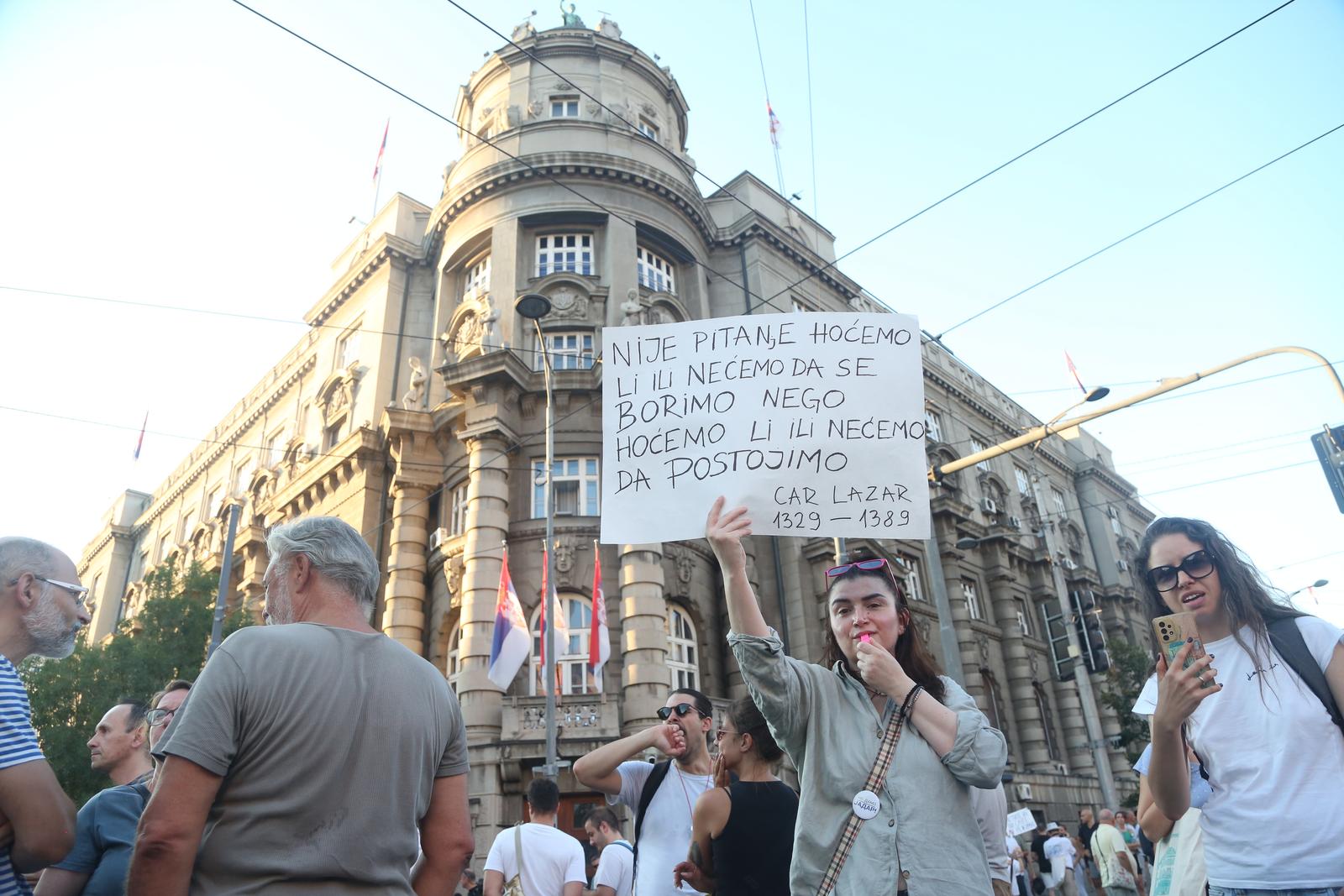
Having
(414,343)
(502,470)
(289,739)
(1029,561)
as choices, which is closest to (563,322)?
(502,470)

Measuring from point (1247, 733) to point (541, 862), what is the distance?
452 centimetres

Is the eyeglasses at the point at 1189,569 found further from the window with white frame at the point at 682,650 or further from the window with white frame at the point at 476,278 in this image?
the window with white frame at the point at 476,278

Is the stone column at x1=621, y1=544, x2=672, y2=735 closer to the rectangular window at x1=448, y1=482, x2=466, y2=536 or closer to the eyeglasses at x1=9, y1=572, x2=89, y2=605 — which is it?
the rectangular window at x1=448, y1=482, x2=466, y2=536

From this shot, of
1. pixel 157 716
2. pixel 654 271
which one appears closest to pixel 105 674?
pixel 654 271

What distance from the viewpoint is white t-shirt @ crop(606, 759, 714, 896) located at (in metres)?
4.67

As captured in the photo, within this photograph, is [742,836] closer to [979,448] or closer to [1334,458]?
[1334,458]

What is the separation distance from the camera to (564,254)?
977 inches

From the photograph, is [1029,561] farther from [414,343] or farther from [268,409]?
[268,409]

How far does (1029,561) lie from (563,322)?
2649 centimetres

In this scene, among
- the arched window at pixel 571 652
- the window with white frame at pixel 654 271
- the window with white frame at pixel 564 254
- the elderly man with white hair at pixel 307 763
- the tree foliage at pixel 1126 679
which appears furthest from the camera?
the tree foliage at pixel 1126 679

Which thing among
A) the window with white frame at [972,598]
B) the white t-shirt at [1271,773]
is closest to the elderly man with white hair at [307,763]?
the white t-shirt at [1271,773]

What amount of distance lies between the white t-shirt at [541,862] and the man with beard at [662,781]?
106 centimetres

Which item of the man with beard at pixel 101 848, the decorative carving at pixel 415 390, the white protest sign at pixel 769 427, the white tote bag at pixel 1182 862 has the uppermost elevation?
the decorative carving at pixel 415 390

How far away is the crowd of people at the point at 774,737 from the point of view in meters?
2.49
